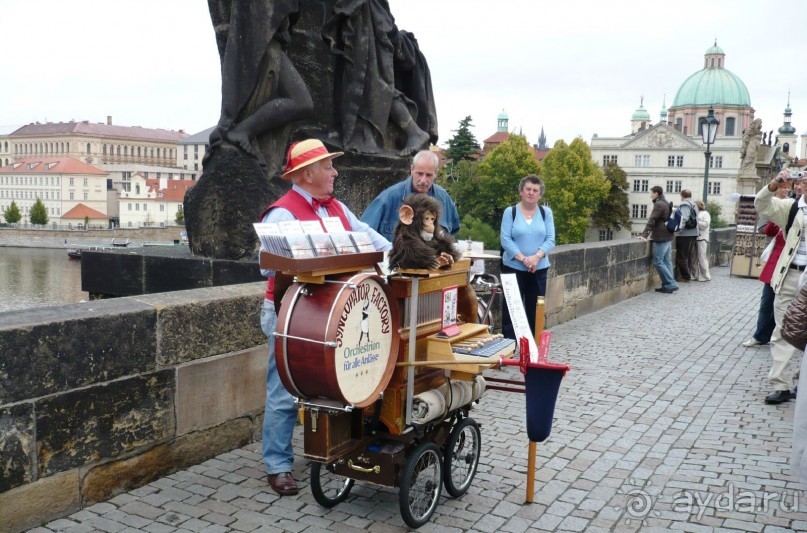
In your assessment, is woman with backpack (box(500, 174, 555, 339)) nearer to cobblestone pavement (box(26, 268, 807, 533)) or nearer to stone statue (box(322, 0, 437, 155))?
cobblestone pavement (box(26, 268, 807, 533))

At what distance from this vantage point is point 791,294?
7.04 m

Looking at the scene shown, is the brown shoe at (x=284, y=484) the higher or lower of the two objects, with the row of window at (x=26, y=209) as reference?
lower

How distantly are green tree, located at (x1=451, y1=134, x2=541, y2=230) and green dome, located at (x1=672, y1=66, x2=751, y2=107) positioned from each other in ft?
212

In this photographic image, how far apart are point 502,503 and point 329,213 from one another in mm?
1859

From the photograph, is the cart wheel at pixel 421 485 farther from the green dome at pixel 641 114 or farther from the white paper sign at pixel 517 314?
the green dome at pixel 641 114

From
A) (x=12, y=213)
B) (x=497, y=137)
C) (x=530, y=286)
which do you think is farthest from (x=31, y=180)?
(x=497, y=137)

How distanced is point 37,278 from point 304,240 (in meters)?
4.73

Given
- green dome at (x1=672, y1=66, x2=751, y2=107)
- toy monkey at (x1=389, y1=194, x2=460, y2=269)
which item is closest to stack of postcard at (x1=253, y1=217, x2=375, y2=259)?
toy monkey at (x1=389, y1=194, x2=460, y2=269)

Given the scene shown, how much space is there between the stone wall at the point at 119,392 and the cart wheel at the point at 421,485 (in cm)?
144

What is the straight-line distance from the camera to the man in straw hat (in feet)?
13.7

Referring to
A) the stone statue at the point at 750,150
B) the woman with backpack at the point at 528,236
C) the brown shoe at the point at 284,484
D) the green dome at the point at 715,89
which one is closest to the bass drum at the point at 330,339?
the brown shoe at the point at 284,484

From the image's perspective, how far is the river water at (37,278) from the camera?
248 inches

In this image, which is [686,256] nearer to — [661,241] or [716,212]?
[661,241]

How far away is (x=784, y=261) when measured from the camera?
279 inches
